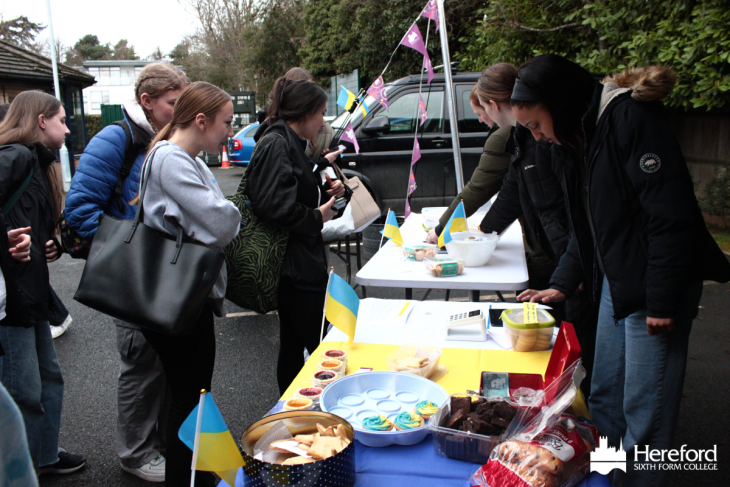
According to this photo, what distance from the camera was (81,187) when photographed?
2.14 meters

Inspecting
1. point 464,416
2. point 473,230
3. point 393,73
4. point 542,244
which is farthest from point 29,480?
point 393,73

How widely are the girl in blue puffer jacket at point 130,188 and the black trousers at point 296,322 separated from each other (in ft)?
1.92

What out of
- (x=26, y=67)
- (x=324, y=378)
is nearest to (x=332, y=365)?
(x=324, y=378)

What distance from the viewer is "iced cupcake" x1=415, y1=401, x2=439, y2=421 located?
1.40 meters

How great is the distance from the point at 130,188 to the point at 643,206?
1.87 metres

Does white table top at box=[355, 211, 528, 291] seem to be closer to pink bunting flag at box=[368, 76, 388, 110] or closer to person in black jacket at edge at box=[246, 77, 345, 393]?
person in black jacket at edge at box=[246, 77, 345, 393]

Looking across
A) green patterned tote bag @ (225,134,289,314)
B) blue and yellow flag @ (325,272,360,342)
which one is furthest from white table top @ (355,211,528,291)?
blue and yellow flag @ (325,272,360,342)

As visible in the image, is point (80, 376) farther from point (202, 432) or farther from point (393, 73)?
point (393, 73)

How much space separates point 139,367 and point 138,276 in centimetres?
95

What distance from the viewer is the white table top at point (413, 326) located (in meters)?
2.01

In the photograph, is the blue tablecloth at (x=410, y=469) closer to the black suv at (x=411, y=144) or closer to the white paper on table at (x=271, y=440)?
→ the white paper on table at (x=271, y=440)

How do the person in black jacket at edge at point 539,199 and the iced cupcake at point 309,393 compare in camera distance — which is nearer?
the iced cupcake at point 309,393

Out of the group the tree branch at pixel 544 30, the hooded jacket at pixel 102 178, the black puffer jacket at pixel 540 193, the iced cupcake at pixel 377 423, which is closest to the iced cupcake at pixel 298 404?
the iced cupcake at pixel 377 423

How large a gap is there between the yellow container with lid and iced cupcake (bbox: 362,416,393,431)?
2.31 ft
